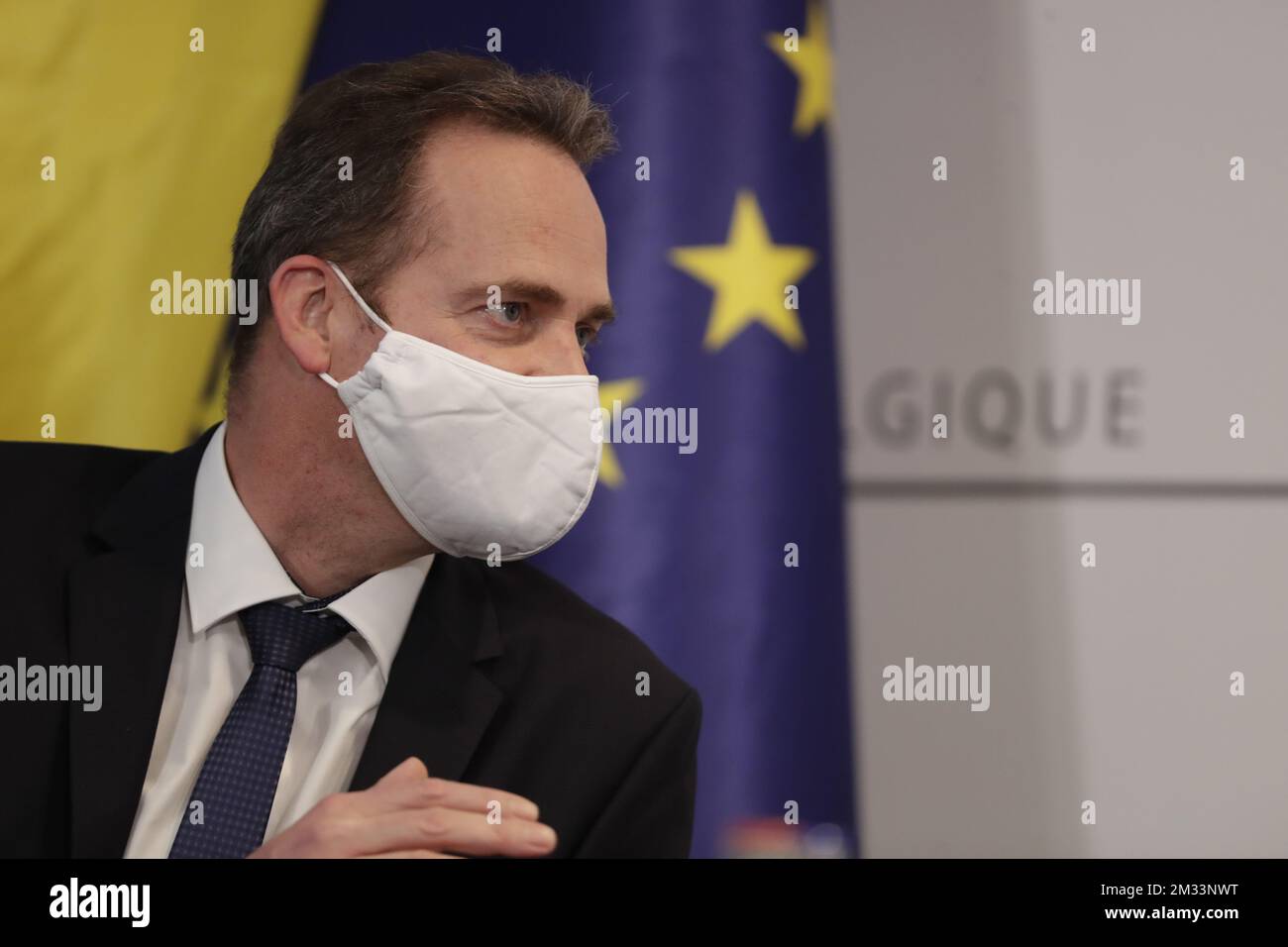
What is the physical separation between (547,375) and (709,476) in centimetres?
50

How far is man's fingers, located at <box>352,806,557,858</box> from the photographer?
1.49 metres

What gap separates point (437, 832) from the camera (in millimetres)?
1492

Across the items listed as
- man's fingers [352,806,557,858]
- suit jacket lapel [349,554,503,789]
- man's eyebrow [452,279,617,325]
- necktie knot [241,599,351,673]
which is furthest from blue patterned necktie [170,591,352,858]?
man's eyebrow [452,279,617,325]

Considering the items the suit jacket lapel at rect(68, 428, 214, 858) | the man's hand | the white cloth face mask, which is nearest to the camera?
the man's hand

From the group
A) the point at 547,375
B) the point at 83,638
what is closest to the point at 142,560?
the point at 83,638

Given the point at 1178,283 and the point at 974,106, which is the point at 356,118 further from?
the point at 1178,283

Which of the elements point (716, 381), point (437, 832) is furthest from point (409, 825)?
point (716, 381)

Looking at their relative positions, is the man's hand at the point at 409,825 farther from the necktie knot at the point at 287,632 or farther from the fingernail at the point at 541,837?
the necktie knot at the point at 287,632

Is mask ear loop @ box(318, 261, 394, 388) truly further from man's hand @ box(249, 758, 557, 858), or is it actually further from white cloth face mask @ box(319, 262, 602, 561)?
man's hand @ box(249, 758, 557, 858)

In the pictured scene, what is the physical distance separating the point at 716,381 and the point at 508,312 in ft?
1.71

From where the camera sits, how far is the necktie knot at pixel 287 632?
170 cm

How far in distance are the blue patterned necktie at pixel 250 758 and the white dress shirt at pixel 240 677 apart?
0.03 meters

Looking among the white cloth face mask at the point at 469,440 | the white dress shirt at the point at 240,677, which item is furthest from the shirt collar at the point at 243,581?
the white cloth face mask at the point at 469,440

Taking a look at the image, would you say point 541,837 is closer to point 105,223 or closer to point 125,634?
point 125,634
